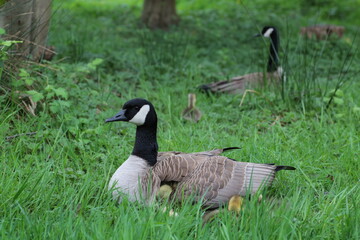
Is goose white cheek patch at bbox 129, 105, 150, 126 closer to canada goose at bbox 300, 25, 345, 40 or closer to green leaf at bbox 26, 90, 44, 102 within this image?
green leaf at bbox 26, 90, 44, 102

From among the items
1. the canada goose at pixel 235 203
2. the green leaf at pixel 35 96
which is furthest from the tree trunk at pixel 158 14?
the canada goose at pixel 235 203

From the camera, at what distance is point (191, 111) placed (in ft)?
18.9

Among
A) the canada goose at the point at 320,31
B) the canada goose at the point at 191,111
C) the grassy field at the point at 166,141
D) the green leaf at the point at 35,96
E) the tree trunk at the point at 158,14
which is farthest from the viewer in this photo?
the tree trunk at the point at 158,14

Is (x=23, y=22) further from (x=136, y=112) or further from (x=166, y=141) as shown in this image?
(x=136, y=112)

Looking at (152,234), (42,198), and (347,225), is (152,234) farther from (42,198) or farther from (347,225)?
(347,225)

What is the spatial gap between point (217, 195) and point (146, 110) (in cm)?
83

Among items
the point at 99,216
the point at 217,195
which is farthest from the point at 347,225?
the point at 99,216

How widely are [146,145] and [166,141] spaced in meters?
1.01

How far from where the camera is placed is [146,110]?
12.5 feet

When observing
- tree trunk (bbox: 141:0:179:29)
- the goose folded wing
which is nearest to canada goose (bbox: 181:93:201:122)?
the goose folded wing

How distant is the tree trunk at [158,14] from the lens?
11.6 meters

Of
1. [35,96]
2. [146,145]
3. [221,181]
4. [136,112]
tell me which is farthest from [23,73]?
[221,181]

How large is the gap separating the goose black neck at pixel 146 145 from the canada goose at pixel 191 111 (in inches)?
72.9

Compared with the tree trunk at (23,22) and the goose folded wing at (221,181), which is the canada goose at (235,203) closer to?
the goose folded wing at (221,181)
